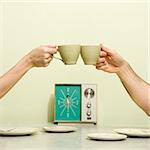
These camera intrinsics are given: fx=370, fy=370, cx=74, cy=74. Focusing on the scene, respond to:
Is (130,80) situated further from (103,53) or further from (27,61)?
(27,61)

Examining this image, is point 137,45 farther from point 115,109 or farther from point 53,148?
point 53,148

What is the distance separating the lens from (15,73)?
153cm

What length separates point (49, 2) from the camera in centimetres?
211

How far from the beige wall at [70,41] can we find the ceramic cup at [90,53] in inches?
29.6

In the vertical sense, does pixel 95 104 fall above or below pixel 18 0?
below

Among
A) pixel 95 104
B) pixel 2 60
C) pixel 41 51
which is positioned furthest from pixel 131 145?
pixel 2 60

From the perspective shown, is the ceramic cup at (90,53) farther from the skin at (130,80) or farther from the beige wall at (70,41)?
the beige wall at (70,41)

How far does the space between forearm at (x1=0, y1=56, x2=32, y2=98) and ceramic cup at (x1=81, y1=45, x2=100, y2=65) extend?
281 millimetres

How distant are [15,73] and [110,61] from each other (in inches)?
15.9

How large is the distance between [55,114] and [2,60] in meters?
0.45

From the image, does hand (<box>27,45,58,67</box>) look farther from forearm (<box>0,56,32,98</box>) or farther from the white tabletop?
the white tabletop

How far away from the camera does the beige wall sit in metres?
2.09

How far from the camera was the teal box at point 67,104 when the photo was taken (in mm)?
1944

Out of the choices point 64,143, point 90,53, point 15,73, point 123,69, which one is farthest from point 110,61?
point 64,143
